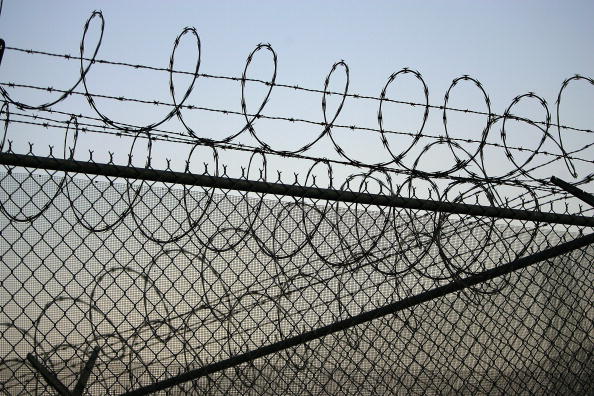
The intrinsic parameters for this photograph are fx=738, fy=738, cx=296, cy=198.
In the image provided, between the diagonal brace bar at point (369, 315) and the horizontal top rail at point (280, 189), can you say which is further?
the diagonal brace bar at point (369, 315)

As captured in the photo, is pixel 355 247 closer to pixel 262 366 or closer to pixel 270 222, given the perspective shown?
pixel 270 222

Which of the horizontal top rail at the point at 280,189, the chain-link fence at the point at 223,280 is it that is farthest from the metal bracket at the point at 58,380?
the horizontal top rail at the point at 280,189

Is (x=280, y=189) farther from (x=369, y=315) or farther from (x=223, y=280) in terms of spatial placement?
(x=369, y=315)

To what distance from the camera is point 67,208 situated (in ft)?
10.7

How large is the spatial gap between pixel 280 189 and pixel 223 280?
522 millimetres

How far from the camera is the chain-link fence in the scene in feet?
10.4

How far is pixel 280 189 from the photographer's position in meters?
3.34

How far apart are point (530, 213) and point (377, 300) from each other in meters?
0.95

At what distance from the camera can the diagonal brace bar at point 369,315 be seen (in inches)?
131

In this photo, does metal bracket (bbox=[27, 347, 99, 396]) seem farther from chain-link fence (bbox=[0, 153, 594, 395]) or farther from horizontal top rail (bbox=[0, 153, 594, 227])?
horizontal top rail (bbox=[0, 153, 594, 227])

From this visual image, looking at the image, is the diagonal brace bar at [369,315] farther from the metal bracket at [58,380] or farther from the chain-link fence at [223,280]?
the metal bracket at [58,380]

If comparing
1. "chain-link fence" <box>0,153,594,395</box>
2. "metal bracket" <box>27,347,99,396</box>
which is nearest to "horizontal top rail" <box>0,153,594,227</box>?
"chain-link fence" <box>0,153,594,395</box>

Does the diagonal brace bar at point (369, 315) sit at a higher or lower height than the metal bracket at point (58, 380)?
higher

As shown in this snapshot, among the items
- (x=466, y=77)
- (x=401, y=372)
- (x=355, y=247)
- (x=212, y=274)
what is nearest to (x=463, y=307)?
(x=401, y=372)
